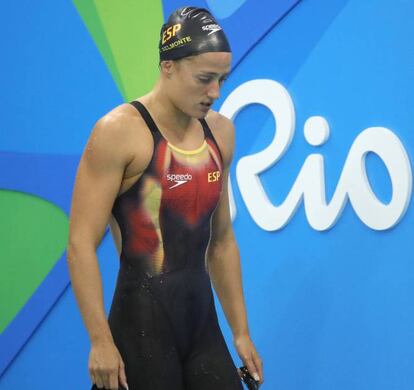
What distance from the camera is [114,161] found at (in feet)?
8.29

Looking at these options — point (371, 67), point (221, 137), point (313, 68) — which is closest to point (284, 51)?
point (313, 68)

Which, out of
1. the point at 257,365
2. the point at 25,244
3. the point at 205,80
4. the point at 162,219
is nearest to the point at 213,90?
the point at 205,80

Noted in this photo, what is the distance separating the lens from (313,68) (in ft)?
11.1

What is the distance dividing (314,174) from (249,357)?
815mm

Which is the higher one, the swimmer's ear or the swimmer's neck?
the swimmer's ear

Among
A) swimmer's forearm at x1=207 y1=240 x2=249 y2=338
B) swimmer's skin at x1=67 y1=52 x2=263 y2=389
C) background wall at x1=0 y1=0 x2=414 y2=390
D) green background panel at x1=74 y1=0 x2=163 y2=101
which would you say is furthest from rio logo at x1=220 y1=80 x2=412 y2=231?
swimmer's skin at x1=67 y1=52 x2=263 y2=389

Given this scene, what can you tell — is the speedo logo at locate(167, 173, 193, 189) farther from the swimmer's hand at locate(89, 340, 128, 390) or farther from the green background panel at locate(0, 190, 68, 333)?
the green background panel at locate(0, 190, 68, 333)

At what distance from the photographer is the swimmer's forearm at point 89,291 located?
2.48m

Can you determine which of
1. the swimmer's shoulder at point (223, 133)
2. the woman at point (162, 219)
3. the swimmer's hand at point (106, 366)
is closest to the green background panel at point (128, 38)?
the swimmer's shoulder at point (223, 133)

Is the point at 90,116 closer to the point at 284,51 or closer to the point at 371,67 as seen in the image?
the point at 284,51

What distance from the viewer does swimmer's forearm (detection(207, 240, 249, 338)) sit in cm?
285

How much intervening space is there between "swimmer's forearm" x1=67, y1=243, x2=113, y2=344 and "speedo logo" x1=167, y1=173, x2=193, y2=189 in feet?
0.97

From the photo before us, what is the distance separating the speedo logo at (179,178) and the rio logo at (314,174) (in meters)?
0.79

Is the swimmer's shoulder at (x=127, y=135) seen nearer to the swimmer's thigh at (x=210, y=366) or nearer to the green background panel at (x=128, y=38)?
the swimmer's thigh at (x=210, y=366)
